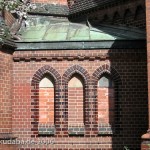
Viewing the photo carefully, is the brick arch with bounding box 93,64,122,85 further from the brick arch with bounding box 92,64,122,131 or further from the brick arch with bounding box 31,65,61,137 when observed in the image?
the brick arch with bounding box 31,65,61,137

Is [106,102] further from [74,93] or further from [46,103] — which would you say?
[46,103]

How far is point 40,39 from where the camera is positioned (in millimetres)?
14180

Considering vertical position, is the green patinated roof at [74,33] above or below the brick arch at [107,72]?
above

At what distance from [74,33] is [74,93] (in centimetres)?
207

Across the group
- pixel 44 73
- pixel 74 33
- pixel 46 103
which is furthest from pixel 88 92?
pixel 74 33

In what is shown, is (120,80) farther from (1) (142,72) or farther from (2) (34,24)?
(2) (34,24)

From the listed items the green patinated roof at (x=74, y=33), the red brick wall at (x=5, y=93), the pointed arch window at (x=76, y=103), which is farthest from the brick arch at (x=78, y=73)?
the red brick wall at (x=5, y=93)

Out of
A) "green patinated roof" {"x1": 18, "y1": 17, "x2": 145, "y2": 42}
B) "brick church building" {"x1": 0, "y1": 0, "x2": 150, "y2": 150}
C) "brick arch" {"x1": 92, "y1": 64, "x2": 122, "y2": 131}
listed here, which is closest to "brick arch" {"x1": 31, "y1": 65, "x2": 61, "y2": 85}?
"brick church building" {"x1": 0, "y1": 0, "x2": 150, "y2": 150}

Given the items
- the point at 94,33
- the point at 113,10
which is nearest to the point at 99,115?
the point at 94,33

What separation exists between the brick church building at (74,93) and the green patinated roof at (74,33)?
0.86 ft

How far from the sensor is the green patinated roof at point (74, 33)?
552 inches

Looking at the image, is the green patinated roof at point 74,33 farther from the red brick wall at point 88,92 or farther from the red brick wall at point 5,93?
the red brick wall at point 5,93

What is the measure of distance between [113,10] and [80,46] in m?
3.17

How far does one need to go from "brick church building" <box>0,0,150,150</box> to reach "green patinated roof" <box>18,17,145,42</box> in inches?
10.3
